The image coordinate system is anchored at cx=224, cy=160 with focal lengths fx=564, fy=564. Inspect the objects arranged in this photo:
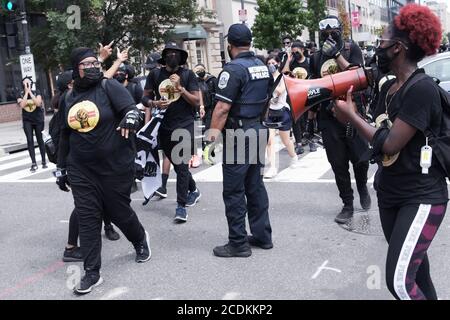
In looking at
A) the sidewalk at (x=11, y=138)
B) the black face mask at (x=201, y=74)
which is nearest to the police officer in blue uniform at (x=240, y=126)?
the black face mask at (x=201, y=74)

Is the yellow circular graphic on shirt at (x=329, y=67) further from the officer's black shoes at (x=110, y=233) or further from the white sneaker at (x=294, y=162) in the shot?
the white sneaker at (x=294, y=162)

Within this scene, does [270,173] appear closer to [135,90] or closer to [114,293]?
[135,90]

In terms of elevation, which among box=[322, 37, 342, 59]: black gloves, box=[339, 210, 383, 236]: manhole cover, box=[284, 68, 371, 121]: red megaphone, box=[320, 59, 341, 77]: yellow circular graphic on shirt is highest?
box=[322, 37, 342, 59]: black gloves

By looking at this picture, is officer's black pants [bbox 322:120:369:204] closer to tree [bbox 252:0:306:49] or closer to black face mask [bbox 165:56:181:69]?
black face mask [bbox 165:56:181:69]

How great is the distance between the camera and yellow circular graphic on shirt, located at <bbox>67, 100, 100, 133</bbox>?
425cm

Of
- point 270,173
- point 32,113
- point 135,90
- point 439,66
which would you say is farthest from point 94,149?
→ point 439,66

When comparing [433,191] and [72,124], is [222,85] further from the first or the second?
[433,191]

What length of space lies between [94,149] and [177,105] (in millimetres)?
2040

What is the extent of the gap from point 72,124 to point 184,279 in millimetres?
1484

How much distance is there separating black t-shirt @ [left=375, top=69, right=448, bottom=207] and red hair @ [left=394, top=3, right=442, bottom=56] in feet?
0.47

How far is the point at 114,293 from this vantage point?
14.0 feet

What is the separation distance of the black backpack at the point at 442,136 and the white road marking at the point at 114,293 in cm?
256

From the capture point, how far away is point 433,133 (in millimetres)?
2756

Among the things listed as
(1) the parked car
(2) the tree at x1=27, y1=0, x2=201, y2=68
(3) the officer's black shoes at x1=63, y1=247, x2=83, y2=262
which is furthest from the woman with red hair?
(2) the tree at x1=27, y1=0, x2=201, y2=68
